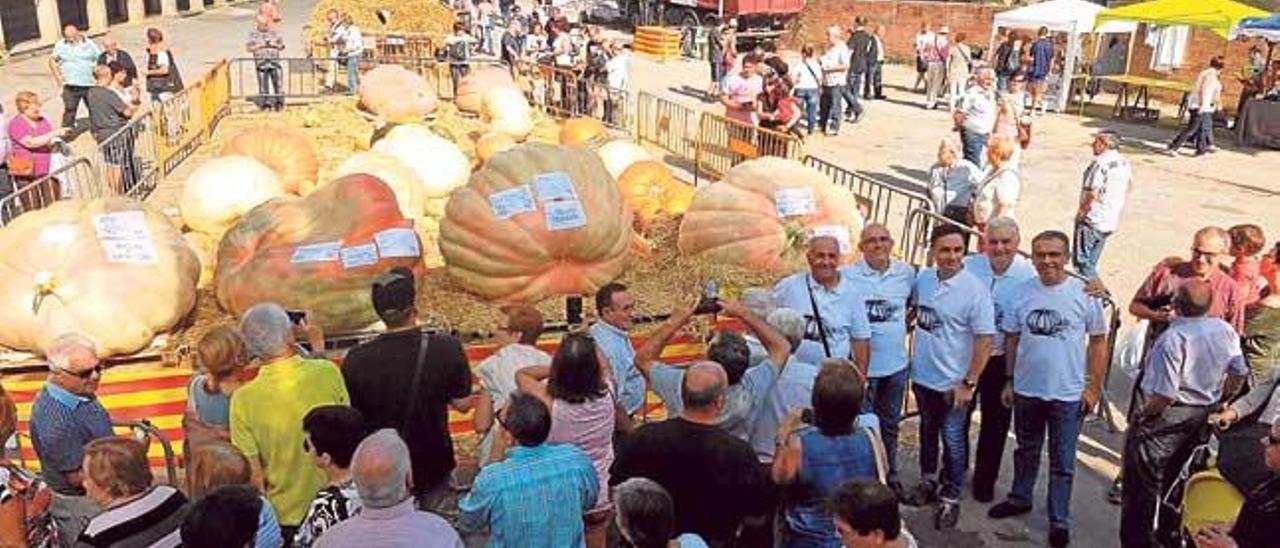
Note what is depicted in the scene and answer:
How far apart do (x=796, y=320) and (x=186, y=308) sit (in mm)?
3847

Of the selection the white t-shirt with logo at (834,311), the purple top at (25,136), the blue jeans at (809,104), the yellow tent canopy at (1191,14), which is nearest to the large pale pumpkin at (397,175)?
the purple top at (25,136)

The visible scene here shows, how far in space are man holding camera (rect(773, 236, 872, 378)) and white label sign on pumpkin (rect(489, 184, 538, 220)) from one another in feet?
6.28

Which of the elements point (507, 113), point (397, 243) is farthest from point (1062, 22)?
point (397, 243)

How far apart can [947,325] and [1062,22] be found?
54.5ft

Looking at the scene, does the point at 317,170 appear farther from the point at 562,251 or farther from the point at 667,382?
the point at 667,382

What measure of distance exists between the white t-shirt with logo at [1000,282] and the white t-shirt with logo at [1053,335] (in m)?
0.08

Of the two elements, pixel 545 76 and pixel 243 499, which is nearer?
pixel 243 499

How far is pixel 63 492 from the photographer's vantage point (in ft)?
14.8

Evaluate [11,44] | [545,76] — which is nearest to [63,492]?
[545,76]

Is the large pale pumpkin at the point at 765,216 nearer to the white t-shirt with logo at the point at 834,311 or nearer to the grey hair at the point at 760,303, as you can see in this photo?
the white t-shirt with logo at the point at 834,311

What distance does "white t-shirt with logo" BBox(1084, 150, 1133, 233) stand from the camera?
8961 mm

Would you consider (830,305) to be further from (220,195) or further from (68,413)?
(220,195)

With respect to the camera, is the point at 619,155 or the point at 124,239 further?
the point at 619,155

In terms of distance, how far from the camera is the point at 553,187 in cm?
693
